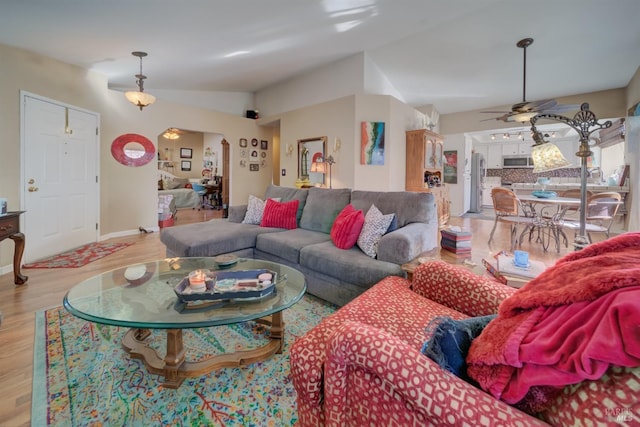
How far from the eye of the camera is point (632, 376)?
51cm

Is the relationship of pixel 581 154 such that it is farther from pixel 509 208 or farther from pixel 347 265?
pixel 509 208

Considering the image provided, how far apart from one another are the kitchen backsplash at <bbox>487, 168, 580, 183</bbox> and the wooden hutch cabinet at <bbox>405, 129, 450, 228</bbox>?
4.83 metres

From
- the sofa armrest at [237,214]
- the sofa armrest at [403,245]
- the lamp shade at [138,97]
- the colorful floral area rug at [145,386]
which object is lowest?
the colorful floral area rug at [145,386]

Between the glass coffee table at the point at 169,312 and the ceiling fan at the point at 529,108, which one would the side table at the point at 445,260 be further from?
the ceiling fan at the point at 529,108

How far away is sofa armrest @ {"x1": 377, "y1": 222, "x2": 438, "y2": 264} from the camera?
2041mm

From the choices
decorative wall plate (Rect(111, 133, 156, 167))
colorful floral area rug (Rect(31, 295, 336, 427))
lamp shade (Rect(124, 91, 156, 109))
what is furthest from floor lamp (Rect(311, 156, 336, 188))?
colorful floral area rug (Rect(31, 295, 336, 427))

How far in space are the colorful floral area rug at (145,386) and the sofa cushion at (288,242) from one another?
0.77 metres

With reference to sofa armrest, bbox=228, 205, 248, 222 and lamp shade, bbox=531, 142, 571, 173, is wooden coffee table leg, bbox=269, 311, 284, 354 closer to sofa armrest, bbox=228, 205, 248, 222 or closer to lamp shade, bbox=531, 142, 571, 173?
lamp shade, bbox=531, 142, 571, 173

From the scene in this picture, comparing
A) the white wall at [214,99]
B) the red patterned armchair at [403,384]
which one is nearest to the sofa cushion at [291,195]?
the red patterned armchair at [403,384]

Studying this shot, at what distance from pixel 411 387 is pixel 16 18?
428 cm

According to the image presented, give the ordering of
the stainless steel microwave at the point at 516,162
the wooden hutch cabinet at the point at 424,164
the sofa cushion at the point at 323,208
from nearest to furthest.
Result: the sofa cushion at the point at 323,208 < the wooden hutch cabinet at the point at 424,164 < the stainless steel microwave at the point at 516,162

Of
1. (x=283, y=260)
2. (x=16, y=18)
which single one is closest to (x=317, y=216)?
(x=283, y=260)

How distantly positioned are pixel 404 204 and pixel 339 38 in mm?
2939

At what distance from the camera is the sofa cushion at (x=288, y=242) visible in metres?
2.58
